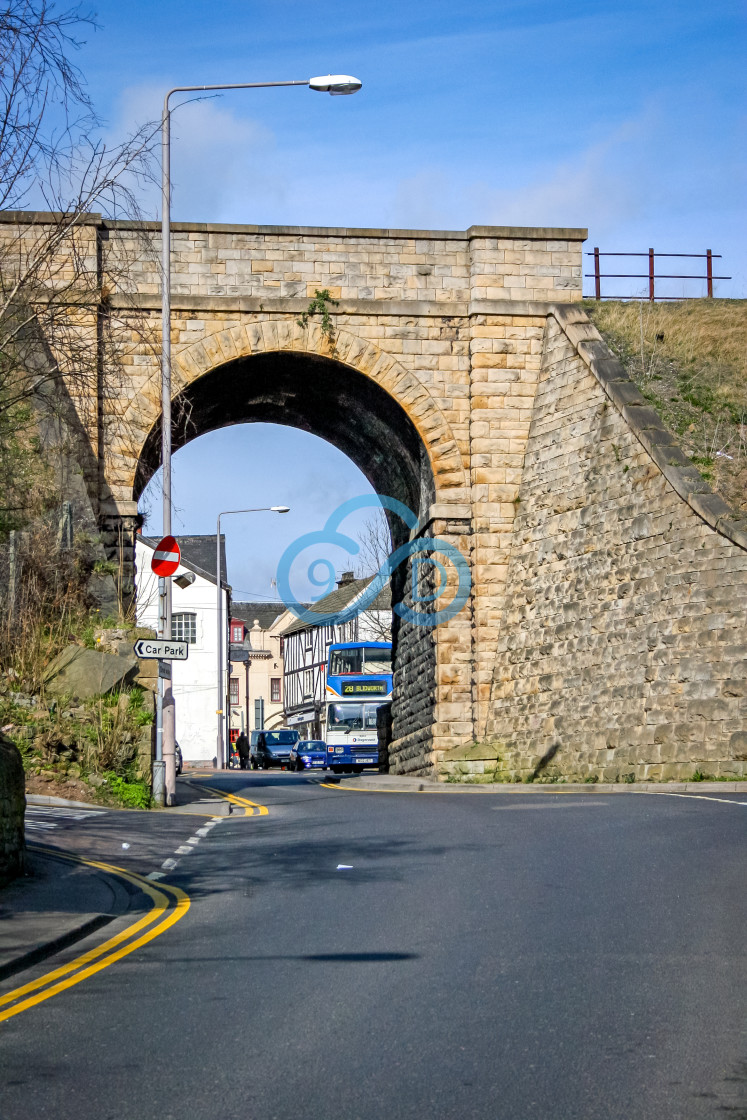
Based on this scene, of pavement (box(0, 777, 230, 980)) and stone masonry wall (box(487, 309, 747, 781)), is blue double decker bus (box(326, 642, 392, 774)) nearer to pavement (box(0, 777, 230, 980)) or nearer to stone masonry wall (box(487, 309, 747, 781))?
stone masonry wall (box(487, 309, 747, 781))

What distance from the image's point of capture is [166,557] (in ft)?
62.2

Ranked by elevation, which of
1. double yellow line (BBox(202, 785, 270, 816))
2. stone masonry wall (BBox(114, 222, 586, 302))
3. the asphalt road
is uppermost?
stone masonry wall (BBox(114, 222, 586, 302))

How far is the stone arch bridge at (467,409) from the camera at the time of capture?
22656 mm

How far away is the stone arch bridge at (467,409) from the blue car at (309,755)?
31066mm

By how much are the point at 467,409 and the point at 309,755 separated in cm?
3419

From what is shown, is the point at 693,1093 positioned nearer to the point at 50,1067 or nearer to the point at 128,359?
the point at 50,1067

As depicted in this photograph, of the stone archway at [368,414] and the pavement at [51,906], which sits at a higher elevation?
the stone archway at [368,414]

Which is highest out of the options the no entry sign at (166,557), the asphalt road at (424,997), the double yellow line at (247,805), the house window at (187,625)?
the house window at (187,625)

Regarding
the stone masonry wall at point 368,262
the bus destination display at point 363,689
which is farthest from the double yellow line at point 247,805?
the bus destination display at point 363,689

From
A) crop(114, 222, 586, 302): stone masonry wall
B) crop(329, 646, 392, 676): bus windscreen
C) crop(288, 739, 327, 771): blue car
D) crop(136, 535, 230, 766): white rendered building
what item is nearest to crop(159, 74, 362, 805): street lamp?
crop(114, 222, 586, 302): stone masonry wall

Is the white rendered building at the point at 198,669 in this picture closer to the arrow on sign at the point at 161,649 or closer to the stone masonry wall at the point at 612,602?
the stone masonry wall at the point at 612,602

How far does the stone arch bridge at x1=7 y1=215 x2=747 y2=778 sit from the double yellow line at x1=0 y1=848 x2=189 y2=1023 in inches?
494

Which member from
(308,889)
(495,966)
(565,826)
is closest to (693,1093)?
(495,966)

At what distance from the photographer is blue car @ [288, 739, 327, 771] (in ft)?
186
